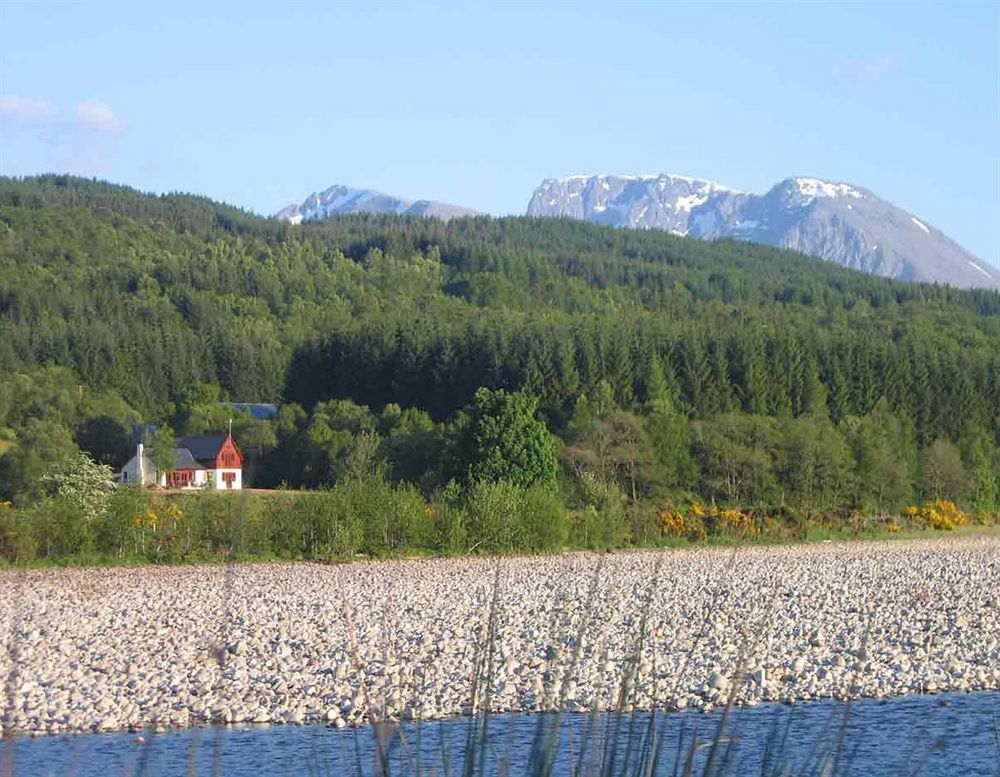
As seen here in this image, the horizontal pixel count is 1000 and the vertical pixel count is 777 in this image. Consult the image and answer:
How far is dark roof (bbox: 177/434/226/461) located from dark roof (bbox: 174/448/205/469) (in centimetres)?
105

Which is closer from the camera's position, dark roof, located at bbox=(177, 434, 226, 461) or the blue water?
the blue water

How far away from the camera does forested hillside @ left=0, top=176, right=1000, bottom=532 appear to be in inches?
2677

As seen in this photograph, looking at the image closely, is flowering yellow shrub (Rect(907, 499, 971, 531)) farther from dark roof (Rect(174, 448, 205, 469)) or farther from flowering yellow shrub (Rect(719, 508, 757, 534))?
dark roof (Rect(174, 448, 205, 469))

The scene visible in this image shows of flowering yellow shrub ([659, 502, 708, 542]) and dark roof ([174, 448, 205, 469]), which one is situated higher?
dark roof ([174, 448, 205, 469])

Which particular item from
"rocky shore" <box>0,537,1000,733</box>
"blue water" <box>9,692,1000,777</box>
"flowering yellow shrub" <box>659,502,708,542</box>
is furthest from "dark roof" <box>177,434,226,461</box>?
"blue water" <box>9,692,1000,777</box>

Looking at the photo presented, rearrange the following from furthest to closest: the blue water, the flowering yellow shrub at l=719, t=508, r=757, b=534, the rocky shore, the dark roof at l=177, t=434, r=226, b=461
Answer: the dark roof at l=177, t=434, r=226, b=461 → the flowering yellow shrub at l=719, t=508, r=757, b=534 → the rocky shore → the blue water

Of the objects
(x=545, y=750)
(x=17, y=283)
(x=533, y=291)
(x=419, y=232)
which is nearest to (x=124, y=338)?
(x=17, y=283)

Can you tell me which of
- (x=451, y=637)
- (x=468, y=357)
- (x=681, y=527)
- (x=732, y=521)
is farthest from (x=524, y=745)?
(x=468, y=357)

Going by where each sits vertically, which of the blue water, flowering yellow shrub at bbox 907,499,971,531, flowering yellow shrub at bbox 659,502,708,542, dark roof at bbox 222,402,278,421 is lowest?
flowering yellow shrub at bbox 907,499,971,531

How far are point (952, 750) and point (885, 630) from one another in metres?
9.72

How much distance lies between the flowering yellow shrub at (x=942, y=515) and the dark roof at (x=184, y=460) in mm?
34755

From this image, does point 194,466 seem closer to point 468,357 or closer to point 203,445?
point 203,445

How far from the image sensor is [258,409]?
101375 mm

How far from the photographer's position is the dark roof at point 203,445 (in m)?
73.2
